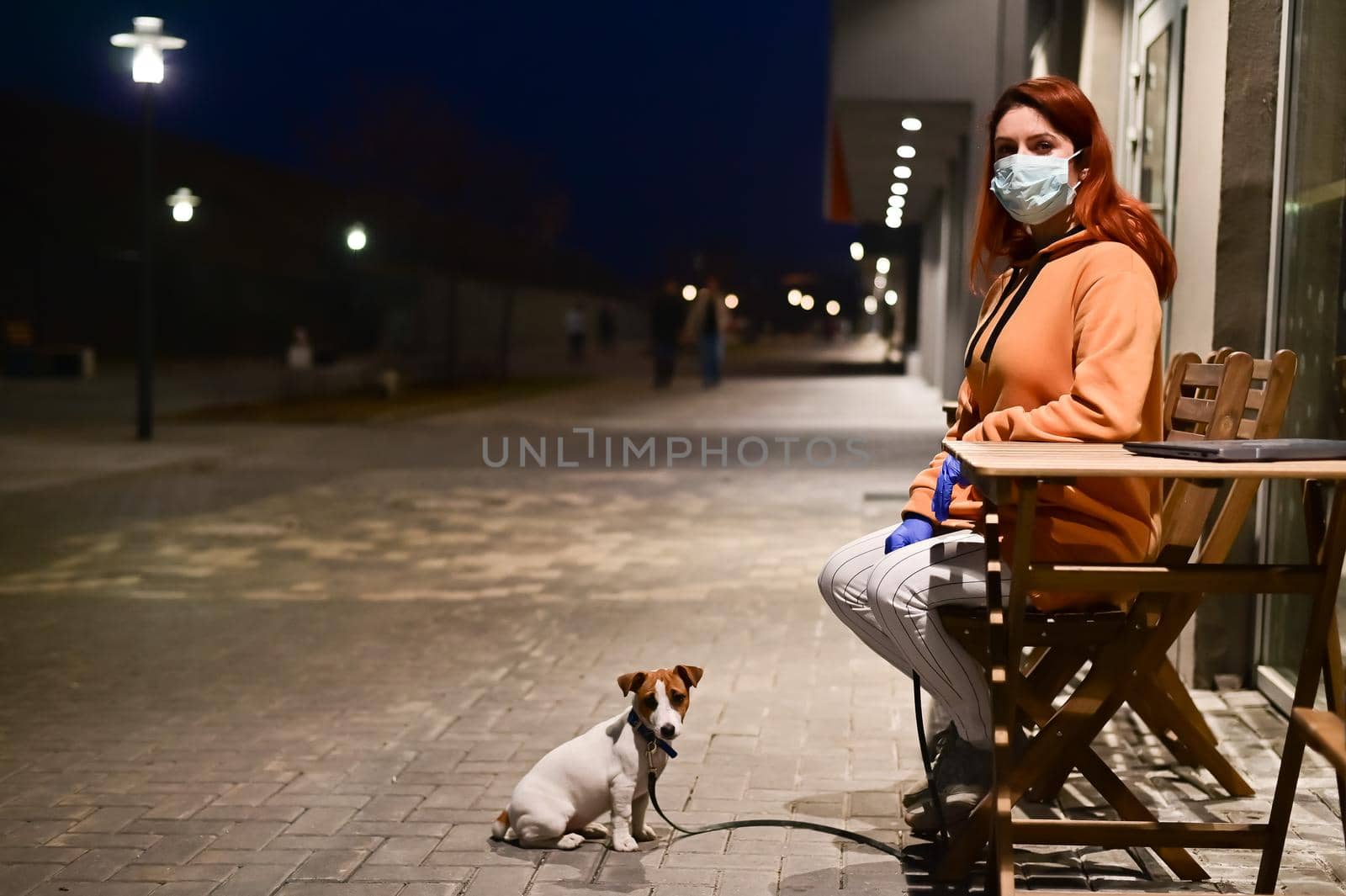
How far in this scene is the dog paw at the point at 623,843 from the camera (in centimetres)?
412

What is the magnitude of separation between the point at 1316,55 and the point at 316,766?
4.10 meters

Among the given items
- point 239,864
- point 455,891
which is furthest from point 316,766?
point 455,891

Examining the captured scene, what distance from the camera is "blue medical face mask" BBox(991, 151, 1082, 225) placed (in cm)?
388

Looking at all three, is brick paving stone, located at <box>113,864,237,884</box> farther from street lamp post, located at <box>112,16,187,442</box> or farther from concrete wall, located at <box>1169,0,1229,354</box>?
street lamp post, located at <box>112,16,187,442</box>

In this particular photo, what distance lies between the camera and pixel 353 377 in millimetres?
33906

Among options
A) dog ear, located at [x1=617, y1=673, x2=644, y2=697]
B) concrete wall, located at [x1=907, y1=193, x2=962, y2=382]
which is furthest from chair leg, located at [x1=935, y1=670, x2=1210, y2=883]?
concrete wall, located at [x1=907, y1=193, x2=962, y2=382]

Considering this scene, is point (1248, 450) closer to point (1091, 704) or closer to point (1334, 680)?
point (1334, 680)

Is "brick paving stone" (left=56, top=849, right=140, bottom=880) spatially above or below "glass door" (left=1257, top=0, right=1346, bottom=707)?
below

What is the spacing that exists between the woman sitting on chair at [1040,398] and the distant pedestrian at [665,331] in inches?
1034

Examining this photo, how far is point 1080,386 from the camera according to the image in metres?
3.57

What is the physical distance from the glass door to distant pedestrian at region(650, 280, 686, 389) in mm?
24716

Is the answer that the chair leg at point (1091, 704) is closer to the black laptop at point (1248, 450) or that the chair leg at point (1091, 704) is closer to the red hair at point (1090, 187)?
the black laptop at point (1248, 450)

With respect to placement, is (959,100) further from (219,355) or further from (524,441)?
(219,355)

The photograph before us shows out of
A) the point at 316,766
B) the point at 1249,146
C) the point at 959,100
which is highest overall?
the point at 959,100
